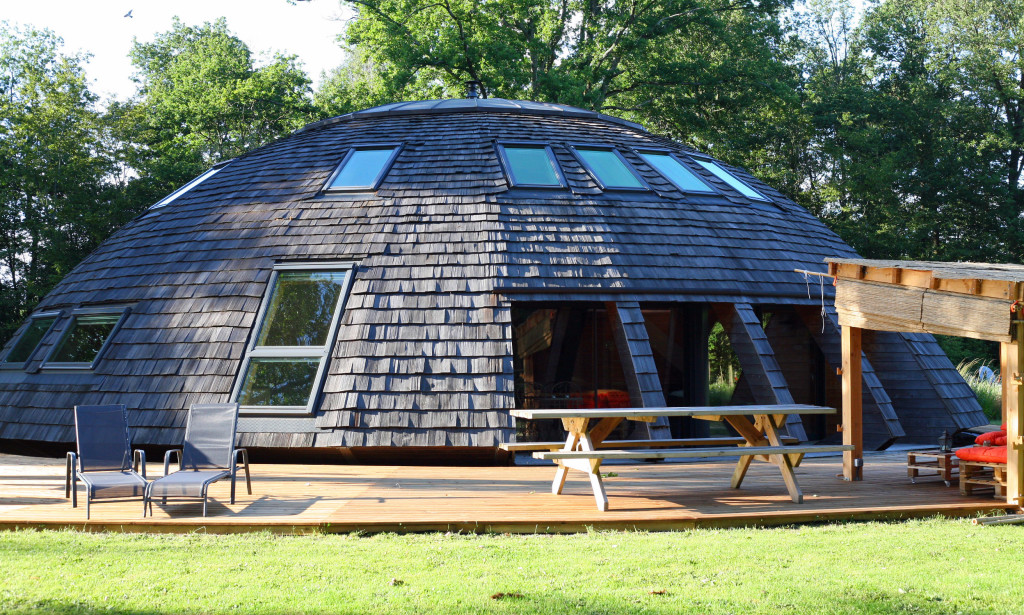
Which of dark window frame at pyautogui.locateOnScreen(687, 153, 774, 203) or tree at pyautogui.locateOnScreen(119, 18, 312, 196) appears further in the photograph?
tree at pyautogui.locateOnScreen(119, 18, 312, 196)

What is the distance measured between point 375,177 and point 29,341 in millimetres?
5107

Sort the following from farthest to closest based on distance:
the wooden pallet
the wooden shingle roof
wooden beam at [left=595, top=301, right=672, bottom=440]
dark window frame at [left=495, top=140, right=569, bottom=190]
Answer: dark window frame at [left=495, top=140, right=569, bottom=190], wooden beam at [left=595, top=301, right=672, bottom=440], the wooden shingle roof, the wooden pallet

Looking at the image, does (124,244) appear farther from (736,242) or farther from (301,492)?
(736,242)

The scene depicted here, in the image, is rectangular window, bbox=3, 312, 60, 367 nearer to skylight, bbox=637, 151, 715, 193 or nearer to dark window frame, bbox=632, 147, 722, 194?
dark window frame, bbox=632, 147, 722, 194

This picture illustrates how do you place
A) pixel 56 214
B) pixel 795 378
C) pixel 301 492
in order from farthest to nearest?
pixel 56 214, pixel 795 378, pixel 301 492

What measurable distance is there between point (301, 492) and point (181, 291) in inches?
150

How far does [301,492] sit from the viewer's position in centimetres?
695

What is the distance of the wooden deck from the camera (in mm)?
5789

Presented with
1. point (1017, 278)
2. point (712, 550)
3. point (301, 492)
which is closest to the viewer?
point (712, 550)

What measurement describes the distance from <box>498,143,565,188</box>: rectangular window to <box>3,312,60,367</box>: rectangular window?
615 cm

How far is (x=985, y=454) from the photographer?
6.81m

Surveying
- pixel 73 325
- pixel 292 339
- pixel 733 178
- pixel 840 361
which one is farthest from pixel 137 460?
pixel 733 178

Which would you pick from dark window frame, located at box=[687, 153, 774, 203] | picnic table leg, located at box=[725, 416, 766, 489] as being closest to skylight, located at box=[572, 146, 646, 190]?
dark window frame, located at box=[687, 153, 774, 203]

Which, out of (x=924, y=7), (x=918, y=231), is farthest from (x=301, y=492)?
(x=924, y=7)
